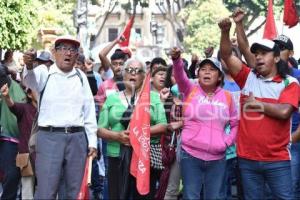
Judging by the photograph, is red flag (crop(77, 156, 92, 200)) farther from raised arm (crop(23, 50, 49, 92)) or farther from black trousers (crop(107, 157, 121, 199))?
raised arm (crop(23, 50, 49, 92))

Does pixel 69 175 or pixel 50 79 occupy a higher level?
pixel 50 79

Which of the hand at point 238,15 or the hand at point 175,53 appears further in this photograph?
the hand at point 175,53

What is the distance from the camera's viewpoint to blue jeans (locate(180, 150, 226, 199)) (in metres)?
7.92

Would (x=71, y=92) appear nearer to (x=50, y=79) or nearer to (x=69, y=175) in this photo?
(x=50, y=79)

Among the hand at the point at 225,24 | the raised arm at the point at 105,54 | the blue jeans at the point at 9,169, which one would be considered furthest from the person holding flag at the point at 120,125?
the raised arm at the point at 105,54

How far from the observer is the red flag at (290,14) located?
1264cm

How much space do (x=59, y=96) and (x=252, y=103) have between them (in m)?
1.95

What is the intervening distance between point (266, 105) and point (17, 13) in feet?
52.7

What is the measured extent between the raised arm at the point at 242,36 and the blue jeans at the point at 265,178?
1049 mm

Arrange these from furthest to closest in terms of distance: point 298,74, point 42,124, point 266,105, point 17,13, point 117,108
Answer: point 17,13 → point 298,74 → point 117,108 → point 42,124 → point 266,105

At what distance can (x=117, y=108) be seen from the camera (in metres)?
8.27

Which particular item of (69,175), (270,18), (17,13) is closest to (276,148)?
(69,175)

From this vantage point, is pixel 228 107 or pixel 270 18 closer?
pixel 228 107

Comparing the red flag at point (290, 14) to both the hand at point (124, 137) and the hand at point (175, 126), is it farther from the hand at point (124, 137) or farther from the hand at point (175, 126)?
the hand at point (124, 137)
